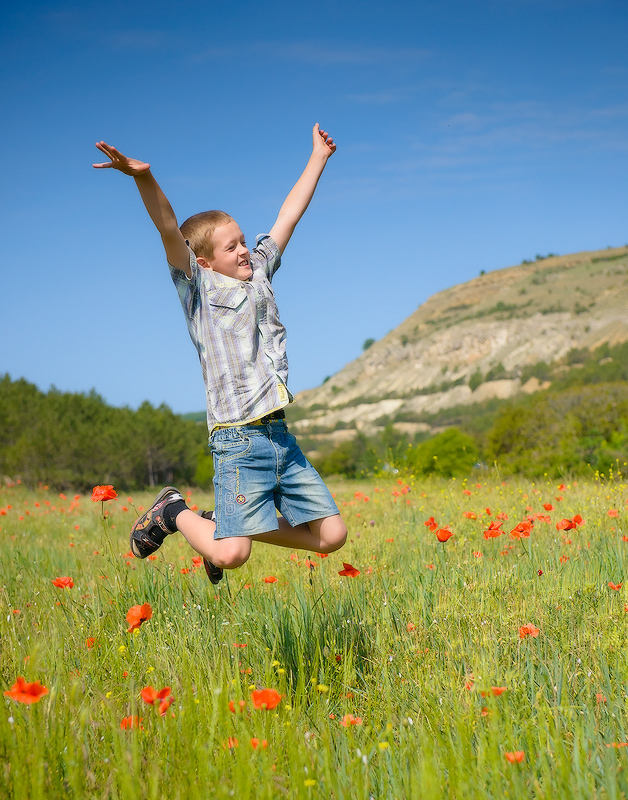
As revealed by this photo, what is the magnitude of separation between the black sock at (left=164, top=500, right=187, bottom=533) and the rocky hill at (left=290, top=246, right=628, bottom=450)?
66.0 meters

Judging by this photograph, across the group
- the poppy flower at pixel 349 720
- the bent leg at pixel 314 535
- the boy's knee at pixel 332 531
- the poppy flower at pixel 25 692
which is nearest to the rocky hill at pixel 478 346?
the bent leg at pixel 314 535

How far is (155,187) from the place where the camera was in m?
2.71

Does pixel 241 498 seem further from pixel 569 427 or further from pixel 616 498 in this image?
pixel 569 427

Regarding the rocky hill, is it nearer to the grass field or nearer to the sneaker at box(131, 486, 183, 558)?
the grass field

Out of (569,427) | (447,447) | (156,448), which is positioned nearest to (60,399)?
(156,448)

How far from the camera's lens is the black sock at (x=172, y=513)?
3330 mm

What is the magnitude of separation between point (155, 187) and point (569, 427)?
25.1 metres

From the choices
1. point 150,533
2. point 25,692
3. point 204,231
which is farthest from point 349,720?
point 204,231

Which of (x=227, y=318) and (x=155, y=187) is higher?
→ (x=155, y=187)

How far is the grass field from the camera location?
5.41 feet

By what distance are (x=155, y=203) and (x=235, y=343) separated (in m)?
0.68

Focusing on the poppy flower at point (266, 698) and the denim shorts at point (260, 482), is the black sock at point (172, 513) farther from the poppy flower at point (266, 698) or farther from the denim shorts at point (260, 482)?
the poppy flower at point (266, 698)

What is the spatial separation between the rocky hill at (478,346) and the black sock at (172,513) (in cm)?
6596

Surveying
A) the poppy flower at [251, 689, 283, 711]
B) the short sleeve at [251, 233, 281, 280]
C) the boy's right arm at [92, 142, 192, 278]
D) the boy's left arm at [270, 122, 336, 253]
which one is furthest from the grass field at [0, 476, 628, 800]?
the boy's left arm at [270, 122, 336, 253]
